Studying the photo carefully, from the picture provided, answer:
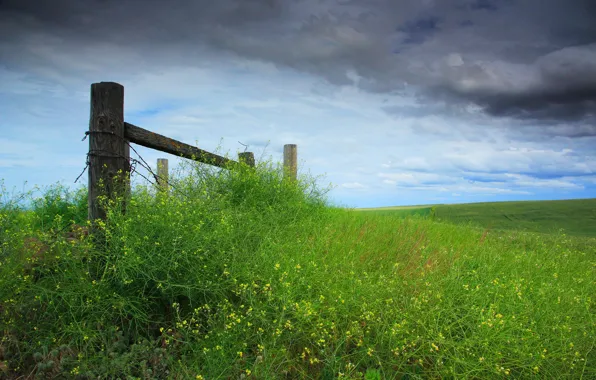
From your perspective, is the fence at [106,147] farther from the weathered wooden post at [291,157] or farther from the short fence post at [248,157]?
the weathered wooden post at [291,157]

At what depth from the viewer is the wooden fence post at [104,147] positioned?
634 cm

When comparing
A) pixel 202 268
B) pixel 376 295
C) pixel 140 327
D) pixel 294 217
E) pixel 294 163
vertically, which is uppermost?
pixel 294 163

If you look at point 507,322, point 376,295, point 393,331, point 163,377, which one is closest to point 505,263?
point 507,322

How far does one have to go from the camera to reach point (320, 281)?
500cm

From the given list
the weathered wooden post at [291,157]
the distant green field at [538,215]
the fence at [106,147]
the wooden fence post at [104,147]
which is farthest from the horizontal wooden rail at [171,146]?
the distant green field at [538,215]

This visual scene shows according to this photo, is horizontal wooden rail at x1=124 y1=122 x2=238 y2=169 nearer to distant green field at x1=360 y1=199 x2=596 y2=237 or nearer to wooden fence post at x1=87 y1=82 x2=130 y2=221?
wooden fence post at x1=87 y1=82 x2=130 y2=221

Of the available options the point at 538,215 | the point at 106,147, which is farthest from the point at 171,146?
the point at 538,215

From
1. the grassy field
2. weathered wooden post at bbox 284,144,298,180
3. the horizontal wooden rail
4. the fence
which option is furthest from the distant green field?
the fence

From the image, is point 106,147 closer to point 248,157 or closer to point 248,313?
point 248,313

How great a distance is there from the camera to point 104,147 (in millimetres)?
6383

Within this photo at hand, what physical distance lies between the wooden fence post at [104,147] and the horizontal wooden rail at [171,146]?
0.33m

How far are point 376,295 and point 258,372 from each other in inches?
64.1

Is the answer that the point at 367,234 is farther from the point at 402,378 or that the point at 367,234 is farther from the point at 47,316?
the point at 47,316

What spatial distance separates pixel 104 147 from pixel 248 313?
152 inches
